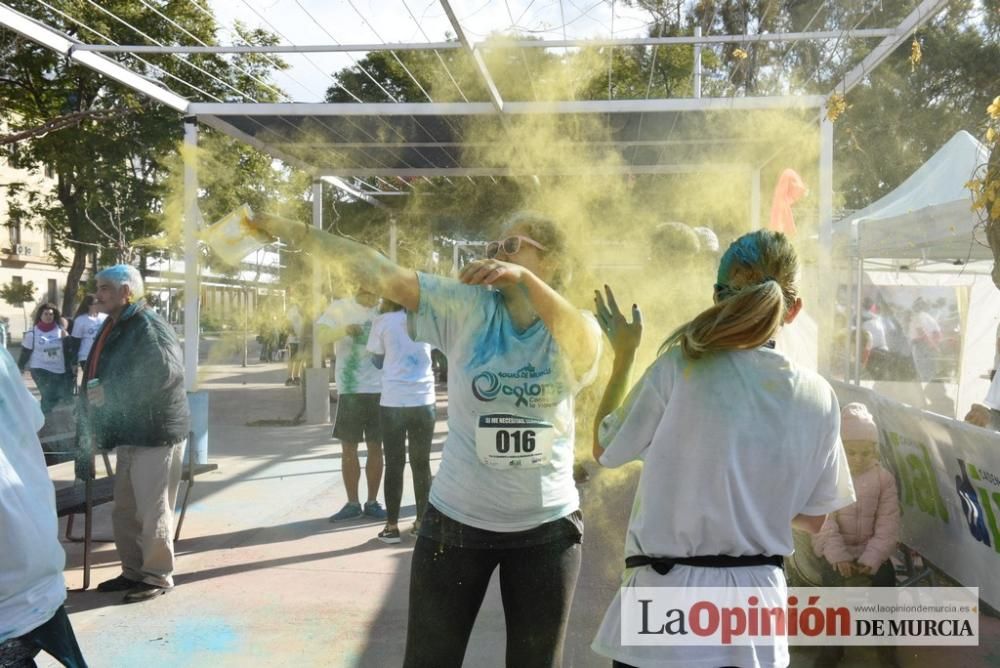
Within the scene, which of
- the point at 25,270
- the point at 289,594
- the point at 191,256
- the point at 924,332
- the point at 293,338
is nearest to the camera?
the point at 289,594

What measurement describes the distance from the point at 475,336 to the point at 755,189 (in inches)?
305

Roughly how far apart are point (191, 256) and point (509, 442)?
20.7ft

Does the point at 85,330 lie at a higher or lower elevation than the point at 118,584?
higher

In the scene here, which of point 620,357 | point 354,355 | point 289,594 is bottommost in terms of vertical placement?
point 289,594

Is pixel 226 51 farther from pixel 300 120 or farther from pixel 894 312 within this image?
pixel 894 312

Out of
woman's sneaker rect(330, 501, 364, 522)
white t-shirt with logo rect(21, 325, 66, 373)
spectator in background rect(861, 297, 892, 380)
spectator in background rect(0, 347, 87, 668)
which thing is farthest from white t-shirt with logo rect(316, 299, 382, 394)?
spectator in background rect(861, 297, 892, 380)

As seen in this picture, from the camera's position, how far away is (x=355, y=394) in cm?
670

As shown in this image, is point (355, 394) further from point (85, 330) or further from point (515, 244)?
point (85, 330)

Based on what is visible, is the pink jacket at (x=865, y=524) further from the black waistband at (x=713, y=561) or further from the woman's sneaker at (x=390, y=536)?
the woman's sneaker at (x=390, y=536)

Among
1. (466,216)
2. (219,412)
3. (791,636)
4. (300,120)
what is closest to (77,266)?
(219,412)

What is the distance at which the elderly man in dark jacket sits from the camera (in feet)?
16.3

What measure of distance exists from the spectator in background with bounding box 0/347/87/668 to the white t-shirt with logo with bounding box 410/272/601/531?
1.06 meters

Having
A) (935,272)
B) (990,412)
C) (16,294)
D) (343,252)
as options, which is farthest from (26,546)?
(16,294)

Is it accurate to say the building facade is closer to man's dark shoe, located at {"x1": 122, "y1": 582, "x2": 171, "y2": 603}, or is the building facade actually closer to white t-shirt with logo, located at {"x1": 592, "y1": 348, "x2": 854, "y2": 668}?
man's dark shoe, located at {"x1": 122, "y1": 582, "x2": 171, "y2": 603}
